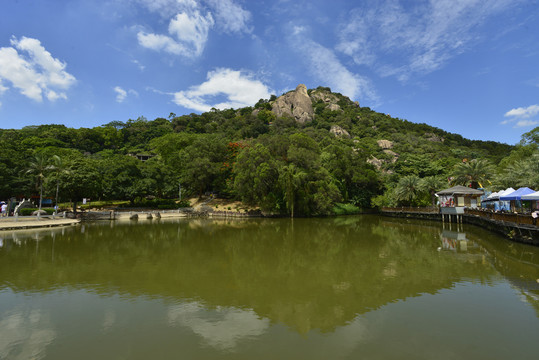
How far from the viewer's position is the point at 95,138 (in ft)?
298

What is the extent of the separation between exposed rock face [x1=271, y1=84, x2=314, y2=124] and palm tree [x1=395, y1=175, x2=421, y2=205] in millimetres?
79150

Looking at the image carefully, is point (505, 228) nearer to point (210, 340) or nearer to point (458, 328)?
point (458, 328)

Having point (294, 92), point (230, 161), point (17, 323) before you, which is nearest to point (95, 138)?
point (230, 161)

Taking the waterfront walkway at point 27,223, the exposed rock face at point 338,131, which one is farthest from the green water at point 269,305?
the exposed rock face at point 338,131

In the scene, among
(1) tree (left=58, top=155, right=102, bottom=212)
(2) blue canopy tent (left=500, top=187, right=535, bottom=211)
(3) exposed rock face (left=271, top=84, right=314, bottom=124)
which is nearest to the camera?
(2) blue canopy tent (left=500, top=187, right=535, bottom=211)

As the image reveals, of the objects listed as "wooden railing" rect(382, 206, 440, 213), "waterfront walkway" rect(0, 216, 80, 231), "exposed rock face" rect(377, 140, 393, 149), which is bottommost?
"waterfront walkway" rect(0, 216, 80, 231)

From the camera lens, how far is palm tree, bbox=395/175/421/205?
38250 mm

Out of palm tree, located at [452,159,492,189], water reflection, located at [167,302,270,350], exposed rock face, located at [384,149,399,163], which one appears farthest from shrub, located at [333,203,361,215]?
water reflection, located at [167,302,270,350]

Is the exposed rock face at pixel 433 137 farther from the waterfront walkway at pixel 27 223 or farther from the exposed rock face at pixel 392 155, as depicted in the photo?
the waterfront walkway at pixel 27 223

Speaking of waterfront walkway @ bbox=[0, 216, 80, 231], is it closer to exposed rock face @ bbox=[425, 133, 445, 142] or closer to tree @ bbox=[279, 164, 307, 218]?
tree @ bbox=[279, 164, 307, 218]

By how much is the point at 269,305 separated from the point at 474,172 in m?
38.1

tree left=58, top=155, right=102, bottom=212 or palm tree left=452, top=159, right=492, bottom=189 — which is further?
palm tree left=452, top=159, right=492, bottom=189

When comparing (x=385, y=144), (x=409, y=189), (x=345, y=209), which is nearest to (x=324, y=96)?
(x=385, y=144)

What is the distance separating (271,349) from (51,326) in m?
5.39
